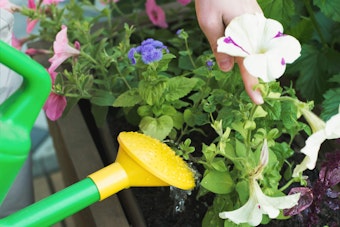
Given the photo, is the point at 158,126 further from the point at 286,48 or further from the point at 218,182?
the point at 286,48

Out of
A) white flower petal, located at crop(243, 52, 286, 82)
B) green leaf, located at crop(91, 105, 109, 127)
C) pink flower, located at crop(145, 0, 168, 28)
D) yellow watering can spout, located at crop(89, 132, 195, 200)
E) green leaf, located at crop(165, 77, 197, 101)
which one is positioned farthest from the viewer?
pink flower, located at crop(145, 0, 168, 28)

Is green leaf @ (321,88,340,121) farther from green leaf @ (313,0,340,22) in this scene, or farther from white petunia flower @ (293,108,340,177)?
white petunia flower @ (293,108,340,177)

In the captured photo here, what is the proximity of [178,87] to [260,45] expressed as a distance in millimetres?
224

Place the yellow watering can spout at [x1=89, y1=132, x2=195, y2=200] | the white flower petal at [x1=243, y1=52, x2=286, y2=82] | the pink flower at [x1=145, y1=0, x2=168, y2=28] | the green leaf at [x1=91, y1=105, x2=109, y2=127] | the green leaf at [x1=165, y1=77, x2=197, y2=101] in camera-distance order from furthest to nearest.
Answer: the pink flower at [x1=145, y1=0, x2=168, y2=28] < the green leaf at [x1=91, y1=105, x2=109, y2=127] < the green leaf at [x1=165, y1=77, x2=197, y2=101] < the yellow watering can spout at [x1=89, y1=132, x2=195, y2=200] < the white flower petal at [x1=243, y1=52, x2=286, y2=82]

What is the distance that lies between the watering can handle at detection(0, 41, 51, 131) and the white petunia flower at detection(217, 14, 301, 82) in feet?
0.50

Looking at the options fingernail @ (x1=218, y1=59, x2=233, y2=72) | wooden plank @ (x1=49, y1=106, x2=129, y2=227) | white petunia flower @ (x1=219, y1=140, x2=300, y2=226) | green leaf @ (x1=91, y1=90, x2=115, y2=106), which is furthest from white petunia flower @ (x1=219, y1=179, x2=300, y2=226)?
green leaf @ (x1=91, y1=90, x2=115, y2=106)

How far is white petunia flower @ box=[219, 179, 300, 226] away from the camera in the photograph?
0.54m

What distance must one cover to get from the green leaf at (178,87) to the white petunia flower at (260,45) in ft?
0.70

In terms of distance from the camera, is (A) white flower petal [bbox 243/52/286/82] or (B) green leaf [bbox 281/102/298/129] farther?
(B) green leaf [bbox 281/102/298/129]

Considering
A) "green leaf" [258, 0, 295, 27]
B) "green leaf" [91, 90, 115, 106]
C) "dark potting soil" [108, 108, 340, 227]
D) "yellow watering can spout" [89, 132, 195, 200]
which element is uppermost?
"green leaf" [258, 0, 295, 27]

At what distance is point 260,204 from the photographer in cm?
54

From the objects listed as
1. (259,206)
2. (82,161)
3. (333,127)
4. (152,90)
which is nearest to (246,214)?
(259,206)

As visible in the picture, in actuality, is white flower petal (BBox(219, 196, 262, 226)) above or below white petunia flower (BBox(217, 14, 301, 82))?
below

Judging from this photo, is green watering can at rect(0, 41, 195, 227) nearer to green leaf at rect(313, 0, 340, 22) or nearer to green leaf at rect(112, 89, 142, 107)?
green leaf at rect(112, 89, 142, 107)
